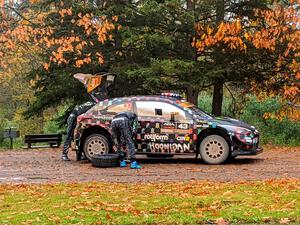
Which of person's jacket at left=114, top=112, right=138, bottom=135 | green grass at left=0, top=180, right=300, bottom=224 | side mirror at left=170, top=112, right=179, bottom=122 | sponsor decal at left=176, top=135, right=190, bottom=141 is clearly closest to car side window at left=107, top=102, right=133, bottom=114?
person's jacket at left=114, top=112, right=138, bottom=135

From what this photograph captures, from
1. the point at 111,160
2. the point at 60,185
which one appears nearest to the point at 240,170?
the point at 111,160

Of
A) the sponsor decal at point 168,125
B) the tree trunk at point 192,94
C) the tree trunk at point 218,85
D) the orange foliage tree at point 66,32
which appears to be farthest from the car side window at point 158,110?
the tree trunk at point 192,94

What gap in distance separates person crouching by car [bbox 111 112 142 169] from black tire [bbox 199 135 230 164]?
1.83m

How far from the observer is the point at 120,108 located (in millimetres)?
14727

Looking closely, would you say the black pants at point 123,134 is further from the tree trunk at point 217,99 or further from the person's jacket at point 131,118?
the tree trunk at point 217,99

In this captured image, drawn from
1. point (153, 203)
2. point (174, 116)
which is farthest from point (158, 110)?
point (153, 203)

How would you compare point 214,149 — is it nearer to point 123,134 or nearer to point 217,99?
point 123,134

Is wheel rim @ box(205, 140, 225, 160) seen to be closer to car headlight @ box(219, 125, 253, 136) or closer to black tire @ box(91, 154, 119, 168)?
car headlight @ box(219, 125, 253, 136)

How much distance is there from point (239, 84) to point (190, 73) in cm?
325

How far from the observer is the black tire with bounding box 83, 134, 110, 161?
1456cm

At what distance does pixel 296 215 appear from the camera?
7.02m

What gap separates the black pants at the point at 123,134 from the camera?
13602 mm

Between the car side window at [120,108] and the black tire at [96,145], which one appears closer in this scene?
the black tire at [96,145]

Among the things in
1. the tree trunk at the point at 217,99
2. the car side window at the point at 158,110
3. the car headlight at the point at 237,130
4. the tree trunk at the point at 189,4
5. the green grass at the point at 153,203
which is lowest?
the green grass at the point at 153,203
